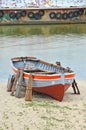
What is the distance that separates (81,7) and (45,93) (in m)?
44.2

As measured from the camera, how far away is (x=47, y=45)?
3741 centimetres

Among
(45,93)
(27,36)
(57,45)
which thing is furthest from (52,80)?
(27,36)

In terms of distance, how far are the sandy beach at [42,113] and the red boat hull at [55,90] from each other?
0.17 m

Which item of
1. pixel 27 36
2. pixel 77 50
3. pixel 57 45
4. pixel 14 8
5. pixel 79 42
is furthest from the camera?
pixel 14 8

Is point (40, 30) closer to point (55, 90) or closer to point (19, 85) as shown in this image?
point (19, 85)

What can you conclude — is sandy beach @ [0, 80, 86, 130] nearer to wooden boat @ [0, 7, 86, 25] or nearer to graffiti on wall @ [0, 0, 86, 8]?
wooden boat @ [0, 7, 86, 25]

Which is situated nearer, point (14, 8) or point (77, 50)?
point (77, 50)

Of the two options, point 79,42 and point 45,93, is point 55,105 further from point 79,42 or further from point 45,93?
point 79,42

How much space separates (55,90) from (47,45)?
22208 millimetres

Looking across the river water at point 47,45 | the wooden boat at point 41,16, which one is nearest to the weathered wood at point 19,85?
the river water at point 47,45

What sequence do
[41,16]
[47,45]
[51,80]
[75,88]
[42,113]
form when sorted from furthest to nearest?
[41,16]
[47,45]
[75,88]
[51,80]
[42,113]

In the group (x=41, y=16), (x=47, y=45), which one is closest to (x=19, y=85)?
(x=47, y=45)

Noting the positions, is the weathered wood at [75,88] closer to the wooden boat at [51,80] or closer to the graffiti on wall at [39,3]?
the wooden boat at [51,80]

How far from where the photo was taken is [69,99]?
52.5 ft
